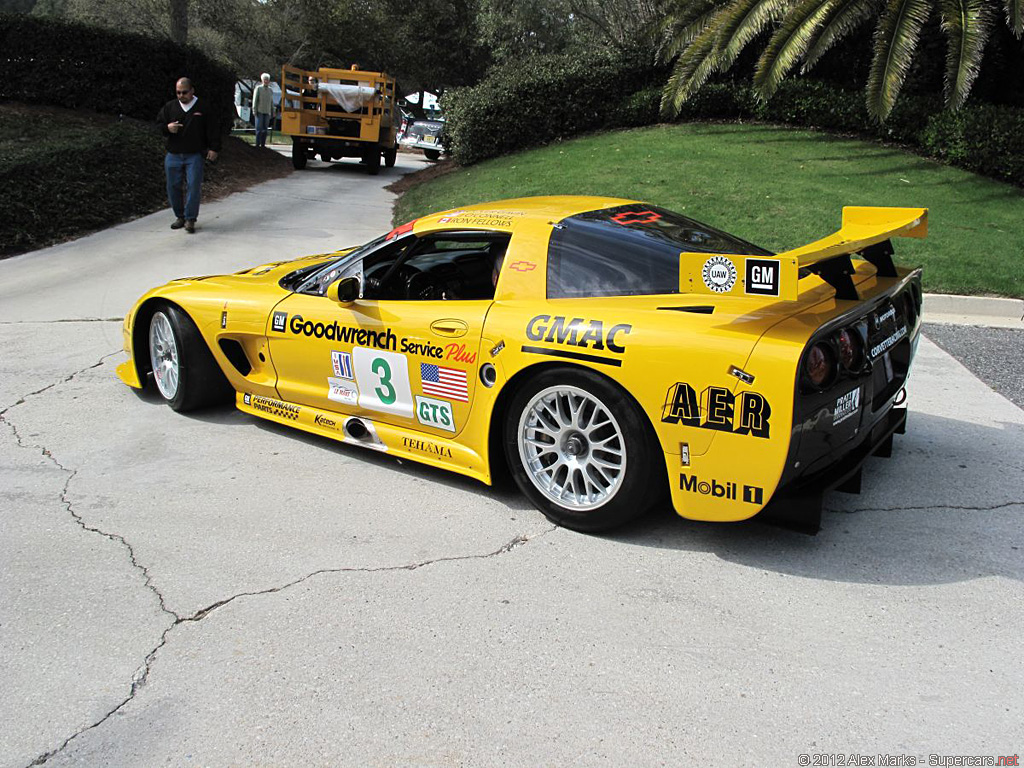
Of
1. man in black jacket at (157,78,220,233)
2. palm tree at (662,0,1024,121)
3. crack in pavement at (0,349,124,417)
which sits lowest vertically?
crack in pavement at (0,349,124,417)

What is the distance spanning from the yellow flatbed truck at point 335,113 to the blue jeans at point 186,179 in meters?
8.97

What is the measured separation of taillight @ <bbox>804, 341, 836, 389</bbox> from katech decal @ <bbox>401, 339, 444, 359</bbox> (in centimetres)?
168

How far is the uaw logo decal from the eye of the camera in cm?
351

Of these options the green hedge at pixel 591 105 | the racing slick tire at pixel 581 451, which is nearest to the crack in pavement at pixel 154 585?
the racing slick tire at pixel 581 451

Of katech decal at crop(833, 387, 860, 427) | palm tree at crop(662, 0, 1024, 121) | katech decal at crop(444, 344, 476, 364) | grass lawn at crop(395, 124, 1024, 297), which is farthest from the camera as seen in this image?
palm tree at crop(662, 0, 1024, 121)

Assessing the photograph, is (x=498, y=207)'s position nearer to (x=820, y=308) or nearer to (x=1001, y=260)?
(x=820, y=308)

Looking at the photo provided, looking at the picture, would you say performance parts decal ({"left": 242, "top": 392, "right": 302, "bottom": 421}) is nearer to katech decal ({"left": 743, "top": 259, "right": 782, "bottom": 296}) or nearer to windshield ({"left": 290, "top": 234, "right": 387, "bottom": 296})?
windshield ({"left": 290, "top": 234, "right": 387, "bottom": 296})

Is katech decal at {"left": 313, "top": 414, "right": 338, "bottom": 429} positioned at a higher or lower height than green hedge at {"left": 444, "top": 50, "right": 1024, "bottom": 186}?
lower

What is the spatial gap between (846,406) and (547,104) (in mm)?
16339

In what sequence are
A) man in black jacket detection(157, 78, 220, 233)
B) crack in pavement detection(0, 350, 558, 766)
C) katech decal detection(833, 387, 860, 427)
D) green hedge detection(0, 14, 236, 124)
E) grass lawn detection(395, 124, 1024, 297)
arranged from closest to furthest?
1. crack in pavement detection(0, 350, 558, 766)
2. katech decal detection(833, 387, 860, 427)
3. grass lawn detection(395, 124, 1024, 297)
4. man in black jacket detection(157, 78, 220, 233)
5. green hedge detection(0, 14, 236, 124)

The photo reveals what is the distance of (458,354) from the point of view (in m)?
4.13

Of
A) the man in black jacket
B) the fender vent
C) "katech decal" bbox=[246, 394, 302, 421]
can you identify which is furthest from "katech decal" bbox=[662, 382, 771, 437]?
the man in black jacket

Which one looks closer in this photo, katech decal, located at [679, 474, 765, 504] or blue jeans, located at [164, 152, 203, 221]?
katech decal, located at [679, 474, 765, 504]

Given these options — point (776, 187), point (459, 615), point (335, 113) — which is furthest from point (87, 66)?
point (459, 615)
